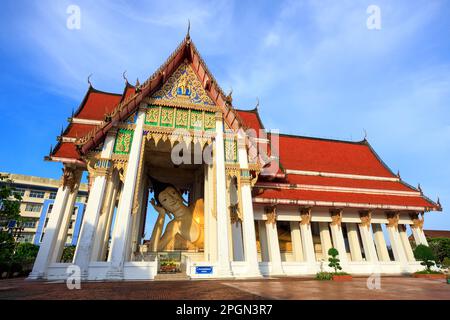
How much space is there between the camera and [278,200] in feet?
44.5

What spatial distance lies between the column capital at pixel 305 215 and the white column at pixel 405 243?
22.6ft

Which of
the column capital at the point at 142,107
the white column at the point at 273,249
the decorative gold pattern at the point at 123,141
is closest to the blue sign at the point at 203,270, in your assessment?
the white column at the point at 273,249

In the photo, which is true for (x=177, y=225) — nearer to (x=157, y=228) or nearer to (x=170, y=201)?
(x=157, y=228)

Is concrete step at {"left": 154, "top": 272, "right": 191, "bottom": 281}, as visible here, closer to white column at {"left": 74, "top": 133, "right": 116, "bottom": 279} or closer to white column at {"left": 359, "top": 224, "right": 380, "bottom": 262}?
white column at {"left": 74, "top": 133, "right": 116, "bottom": 279}

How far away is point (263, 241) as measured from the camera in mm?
14078

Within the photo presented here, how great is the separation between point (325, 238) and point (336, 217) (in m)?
1.64

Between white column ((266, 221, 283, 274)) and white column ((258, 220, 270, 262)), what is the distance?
46 cm

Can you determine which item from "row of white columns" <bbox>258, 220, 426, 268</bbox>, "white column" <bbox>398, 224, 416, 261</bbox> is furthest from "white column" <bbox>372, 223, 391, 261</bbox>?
"white column" <bbox>398, 224, 416, 261</bbox>

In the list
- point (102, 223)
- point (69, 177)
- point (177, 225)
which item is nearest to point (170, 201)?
point (177, 225)

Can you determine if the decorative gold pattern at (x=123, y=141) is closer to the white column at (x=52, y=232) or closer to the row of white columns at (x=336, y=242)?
the white column at (x=52, y=232)

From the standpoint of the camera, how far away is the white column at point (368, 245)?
14610 millimetres

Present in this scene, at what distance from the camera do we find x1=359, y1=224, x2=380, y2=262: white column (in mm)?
14610
